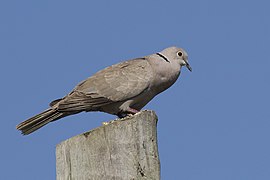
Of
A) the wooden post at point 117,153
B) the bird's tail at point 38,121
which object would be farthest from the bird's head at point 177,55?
the wooden post at point 117,153

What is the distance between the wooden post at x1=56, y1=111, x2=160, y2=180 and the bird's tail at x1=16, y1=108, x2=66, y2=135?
335 cm

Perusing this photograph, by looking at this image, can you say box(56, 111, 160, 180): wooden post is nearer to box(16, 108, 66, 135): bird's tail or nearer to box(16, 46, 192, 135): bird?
box(16, 108, 66, 135): bird's tail

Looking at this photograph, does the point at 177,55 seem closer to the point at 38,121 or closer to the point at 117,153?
the point at 38,121

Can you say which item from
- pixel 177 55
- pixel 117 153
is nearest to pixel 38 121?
pixel 177 55

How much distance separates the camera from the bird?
28.3ft

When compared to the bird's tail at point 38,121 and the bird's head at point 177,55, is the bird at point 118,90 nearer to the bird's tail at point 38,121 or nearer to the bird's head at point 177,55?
the bird's tail at point 38,121

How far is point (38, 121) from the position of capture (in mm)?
8070

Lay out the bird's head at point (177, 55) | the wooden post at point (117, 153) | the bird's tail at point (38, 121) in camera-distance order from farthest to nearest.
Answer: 1. the bird's head at point (177, 55)
2. the bird's tail at point (38, 121)
3. the wooden post at point (117, 153)

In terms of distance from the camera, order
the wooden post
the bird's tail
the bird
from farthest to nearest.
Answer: the bird → the bird's tail → the wooden post

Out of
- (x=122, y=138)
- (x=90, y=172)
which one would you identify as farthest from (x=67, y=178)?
(x=122, y=138)

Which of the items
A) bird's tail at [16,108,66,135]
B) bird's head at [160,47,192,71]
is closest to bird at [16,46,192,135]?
bird's tail at [16,108,66,135]

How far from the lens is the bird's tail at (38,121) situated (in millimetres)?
7748

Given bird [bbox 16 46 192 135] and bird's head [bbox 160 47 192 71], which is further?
bird's head [bbox 160 47 192 71]

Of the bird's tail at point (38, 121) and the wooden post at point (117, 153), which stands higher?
the bird's tail at point (38, 121)
